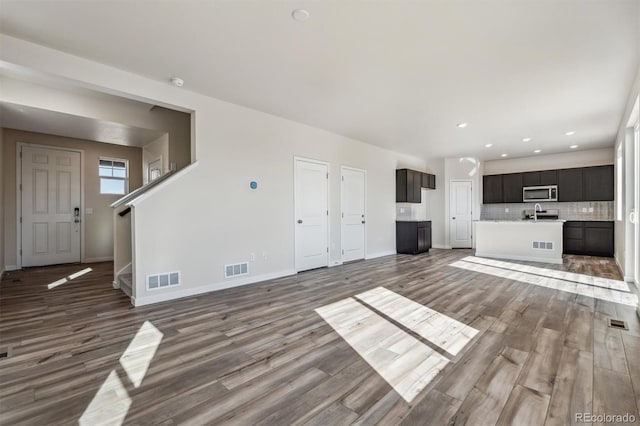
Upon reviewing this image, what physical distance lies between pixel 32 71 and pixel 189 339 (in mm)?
3141

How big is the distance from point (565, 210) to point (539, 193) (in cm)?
88

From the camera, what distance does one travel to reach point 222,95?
4.16m

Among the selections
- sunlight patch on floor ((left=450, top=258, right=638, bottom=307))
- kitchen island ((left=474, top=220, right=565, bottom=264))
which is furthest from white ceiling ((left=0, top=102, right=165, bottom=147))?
kitchen island ((left=474, top=220, right=565, bottom=264))

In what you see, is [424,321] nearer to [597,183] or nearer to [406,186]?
[406,186]

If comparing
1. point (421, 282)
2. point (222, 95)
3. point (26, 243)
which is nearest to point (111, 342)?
point (222, 95)

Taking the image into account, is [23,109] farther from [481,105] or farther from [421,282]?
[481,105]

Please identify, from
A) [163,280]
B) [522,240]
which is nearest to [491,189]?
[522,240]

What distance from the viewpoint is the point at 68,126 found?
521cm

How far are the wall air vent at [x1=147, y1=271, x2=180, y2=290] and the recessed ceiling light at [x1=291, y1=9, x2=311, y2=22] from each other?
10.8 feet

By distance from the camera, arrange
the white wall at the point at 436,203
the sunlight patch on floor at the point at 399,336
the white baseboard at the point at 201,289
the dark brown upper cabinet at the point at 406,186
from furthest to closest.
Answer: the white wall at the point at 436,203, the dark brown upper cabinet at the point at 406,186, the white baseboard at the point at 201,289, the sunlight patch on floor at the point at 399,336

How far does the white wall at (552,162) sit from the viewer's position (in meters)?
7.71

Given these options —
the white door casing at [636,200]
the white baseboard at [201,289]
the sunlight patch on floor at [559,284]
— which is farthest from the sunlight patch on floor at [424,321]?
the white door casing at [636,200]

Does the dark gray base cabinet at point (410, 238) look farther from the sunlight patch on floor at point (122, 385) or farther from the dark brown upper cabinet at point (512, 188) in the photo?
the sunlight patch on floor at point (122, 385)

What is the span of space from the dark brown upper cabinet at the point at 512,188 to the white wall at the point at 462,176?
0.71 metres
